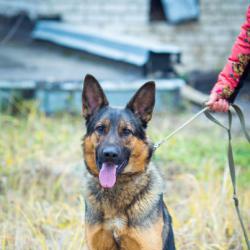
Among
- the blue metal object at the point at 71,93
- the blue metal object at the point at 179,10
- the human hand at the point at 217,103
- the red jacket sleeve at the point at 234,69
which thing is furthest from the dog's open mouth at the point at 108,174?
the blue metal object at the point at 179,10

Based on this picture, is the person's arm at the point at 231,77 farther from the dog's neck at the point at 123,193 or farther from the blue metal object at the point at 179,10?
the blue metal object at the point at 179,10

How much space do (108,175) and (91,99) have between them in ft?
1.98

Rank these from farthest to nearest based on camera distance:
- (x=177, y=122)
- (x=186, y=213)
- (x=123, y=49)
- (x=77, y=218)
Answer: (x=123, y=49)
(x=177, y=122)
(x=186, y=213)
(x=77, y=218)

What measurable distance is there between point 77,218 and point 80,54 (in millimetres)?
6339

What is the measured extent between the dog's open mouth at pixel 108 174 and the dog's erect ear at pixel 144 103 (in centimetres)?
44

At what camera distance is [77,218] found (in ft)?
15.8

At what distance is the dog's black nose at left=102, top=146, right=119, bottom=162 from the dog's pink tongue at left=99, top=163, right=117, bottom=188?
0.28 ft

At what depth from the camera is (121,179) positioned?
3736 millimetres

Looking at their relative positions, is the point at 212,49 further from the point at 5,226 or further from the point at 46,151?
the point at 5,226

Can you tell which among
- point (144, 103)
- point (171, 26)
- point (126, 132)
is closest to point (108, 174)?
point (126, 132)

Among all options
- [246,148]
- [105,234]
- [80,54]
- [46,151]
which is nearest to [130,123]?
[105,234]

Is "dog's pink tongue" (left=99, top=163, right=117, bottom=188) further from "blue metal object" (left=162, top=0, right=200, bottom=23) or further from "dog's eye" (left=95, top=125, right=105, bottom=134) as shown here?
"blue metal object" (left=162, top=0, right=200, bottom=23)

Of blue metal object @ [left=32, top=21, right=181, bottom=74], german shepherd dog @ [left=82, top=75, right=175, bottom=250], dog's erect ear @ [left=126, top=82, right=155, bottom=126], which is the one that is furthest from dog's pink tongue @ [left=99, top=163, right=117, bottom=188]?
blue metal object @ [left=32, top=21, right=181, bottom=74]

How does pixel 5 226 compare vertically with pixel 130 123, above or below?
below
